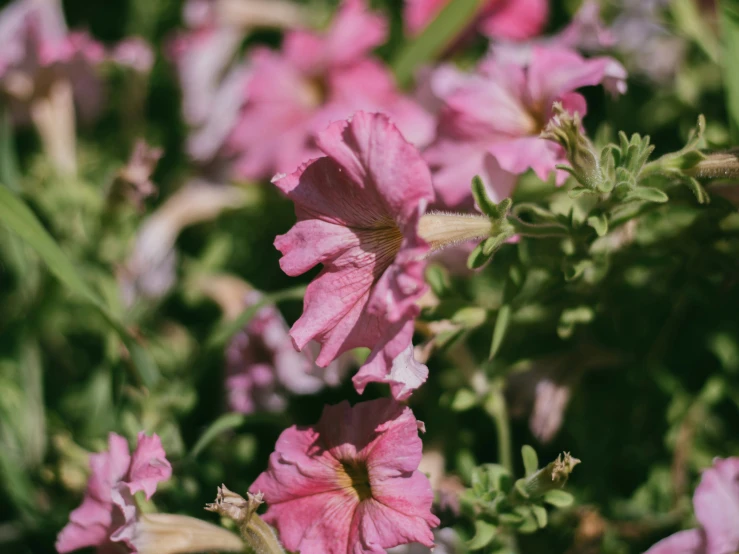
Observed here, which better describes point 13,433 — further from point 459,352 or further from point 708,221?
point 708,221

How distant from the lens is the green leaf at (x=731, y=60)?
114 cm

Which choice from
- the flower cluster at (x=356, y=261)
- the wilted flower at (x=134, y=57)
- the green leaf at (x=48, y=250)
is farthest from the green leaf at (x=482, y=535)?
the wilted flower at (x=134, y=57)

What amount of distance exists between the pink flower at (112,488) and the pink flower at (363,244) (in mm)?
275

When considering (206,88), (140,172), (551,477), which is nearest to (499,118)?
(551,477)

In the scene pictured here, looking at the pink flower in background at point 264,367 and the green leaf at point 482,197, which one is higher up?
the green leaf at point 482,197

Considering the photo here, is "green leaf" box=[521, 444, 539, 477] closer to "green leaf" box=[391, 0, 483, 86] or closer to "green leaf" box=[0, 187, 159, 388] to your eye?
"green leaf" box=[0, 187, 159, 388]

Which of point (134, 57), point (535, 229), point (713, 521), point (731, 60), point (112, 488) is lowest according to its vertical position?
point (713, 521)

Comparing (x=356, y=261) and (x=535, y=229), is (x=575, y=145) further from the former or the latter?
(x=356, y=261)

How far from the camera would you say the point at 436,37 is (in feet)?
5.82

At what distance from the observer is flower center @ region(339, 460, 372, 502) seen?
101cm

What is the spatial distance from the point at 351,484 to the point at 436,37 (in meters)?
1.19

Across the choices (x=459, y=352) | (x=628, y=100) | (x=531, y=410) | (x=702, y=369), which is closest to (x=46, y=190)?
(x=459, y=352)

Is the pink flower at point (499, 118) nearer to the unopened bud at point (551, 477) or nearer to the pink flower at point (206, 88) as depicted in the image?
the unopened bud at point (551, 477)

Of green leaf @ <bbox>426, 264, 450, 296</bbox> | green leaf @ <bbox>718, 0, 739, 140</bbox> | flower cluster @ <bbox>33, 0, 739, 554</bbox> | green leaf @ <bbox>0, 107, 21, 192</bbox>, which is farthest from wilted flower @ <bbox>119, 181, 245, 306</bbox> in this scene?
green leaf @ <bbox>718, 0, 739, 140</bbox>
